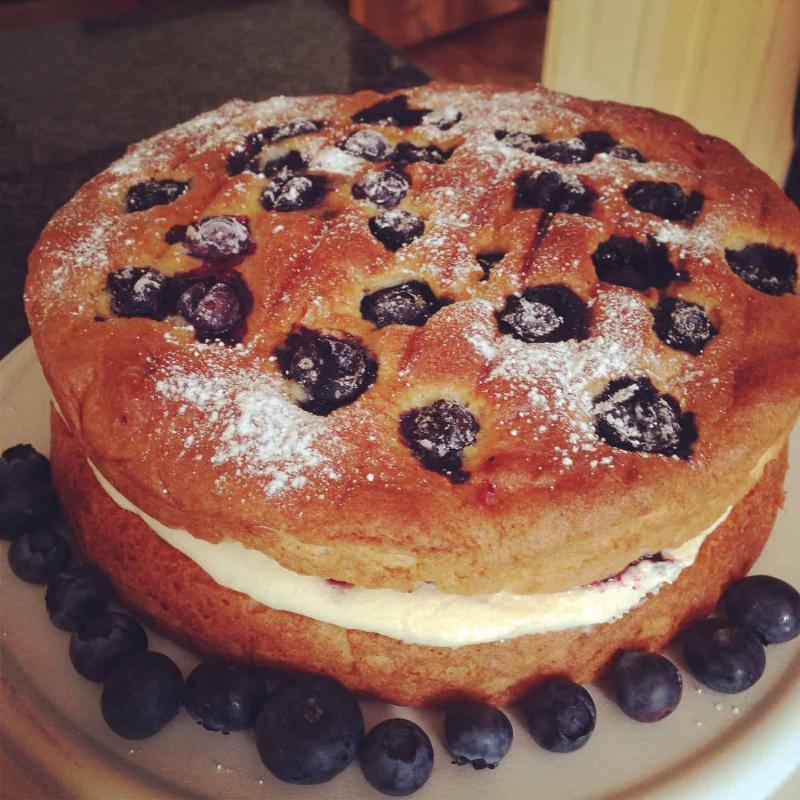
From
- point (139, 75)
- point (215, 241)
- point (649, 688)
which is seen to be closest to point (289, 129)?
point (215, 241)

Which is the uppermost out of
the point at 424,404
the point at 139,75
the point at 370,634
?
the point at 424,404

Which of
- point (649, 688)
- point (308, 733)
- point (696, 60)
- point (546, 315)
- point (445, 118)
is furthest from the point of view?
point (696, 60)

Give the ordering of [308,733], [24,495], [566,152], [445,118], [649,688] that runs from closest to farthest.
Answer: [308,733], [649,688], [24,495], [566,152], [445,118]

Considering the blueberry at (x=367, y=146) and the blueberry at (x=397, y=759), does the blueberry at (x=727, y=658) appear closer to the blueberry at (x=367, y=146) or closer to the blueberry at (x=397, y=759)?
the blueberry at (x=397, y=759)

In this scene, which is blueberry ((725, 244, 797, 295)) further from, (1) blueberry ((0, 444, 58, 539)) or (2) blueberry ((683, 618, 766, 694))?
(1) blueberry ((0, 444, 58, 539))

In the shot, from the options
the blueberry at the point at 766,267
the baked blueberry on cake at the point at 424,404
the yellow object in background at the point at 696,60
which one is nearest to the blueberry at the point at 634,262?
the baked blueberry on cake at the point at 424,404

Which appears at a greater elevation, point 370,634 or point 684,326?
point 684,326

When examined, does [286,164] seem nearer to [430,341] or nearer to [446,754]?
[430,341]

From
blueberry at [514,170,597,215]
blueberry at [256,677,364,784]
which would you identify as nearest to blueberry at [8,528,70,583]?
blueberry at [256,677,364,784]
